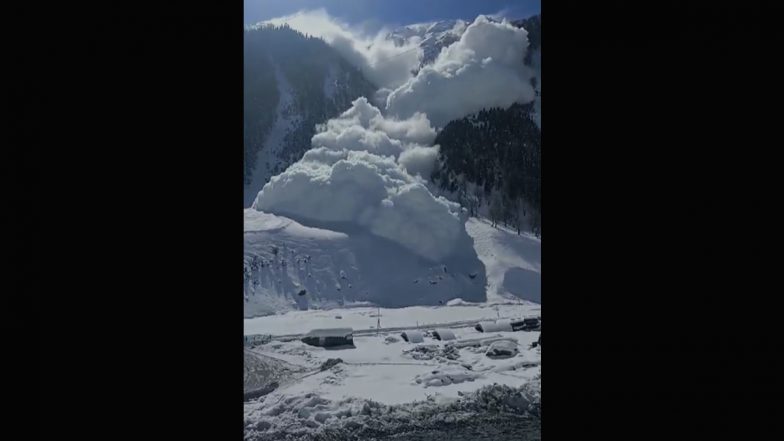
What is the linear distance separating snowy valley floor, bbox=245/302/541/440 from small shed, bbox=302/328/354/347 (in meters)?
0.13

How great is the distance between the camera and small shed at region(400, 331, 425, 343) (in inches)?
305

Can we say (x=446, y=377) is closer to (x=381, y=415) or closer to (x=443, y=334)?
(x=381, y=415)

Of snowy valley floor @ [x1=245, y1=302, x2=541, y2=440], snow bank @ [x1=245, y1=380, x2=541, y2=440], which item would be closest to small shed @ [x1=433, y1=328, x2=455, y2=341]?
snowy valley floor @ [x1=245, y1=302, x2=541, y2=440]

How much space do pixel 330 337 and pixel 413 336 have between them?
1368mm

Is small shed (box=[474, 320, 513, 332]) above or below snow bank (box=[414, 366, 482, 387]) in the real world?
above

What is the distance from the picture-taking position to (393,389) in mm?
6664

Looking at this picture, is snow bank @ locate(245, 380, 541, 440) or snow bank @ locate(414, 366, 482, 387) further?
snow bank @ locate(414, 366, 482, 387)

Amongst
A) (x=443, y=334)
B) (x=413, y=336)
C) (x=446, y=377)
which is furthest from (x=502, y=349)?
(x=413, y=336)

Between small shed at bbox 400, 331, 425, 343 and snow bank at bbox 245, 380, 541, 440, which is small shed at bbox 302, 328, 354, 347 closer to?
small shed at bbox 400, 331, 425, 343
